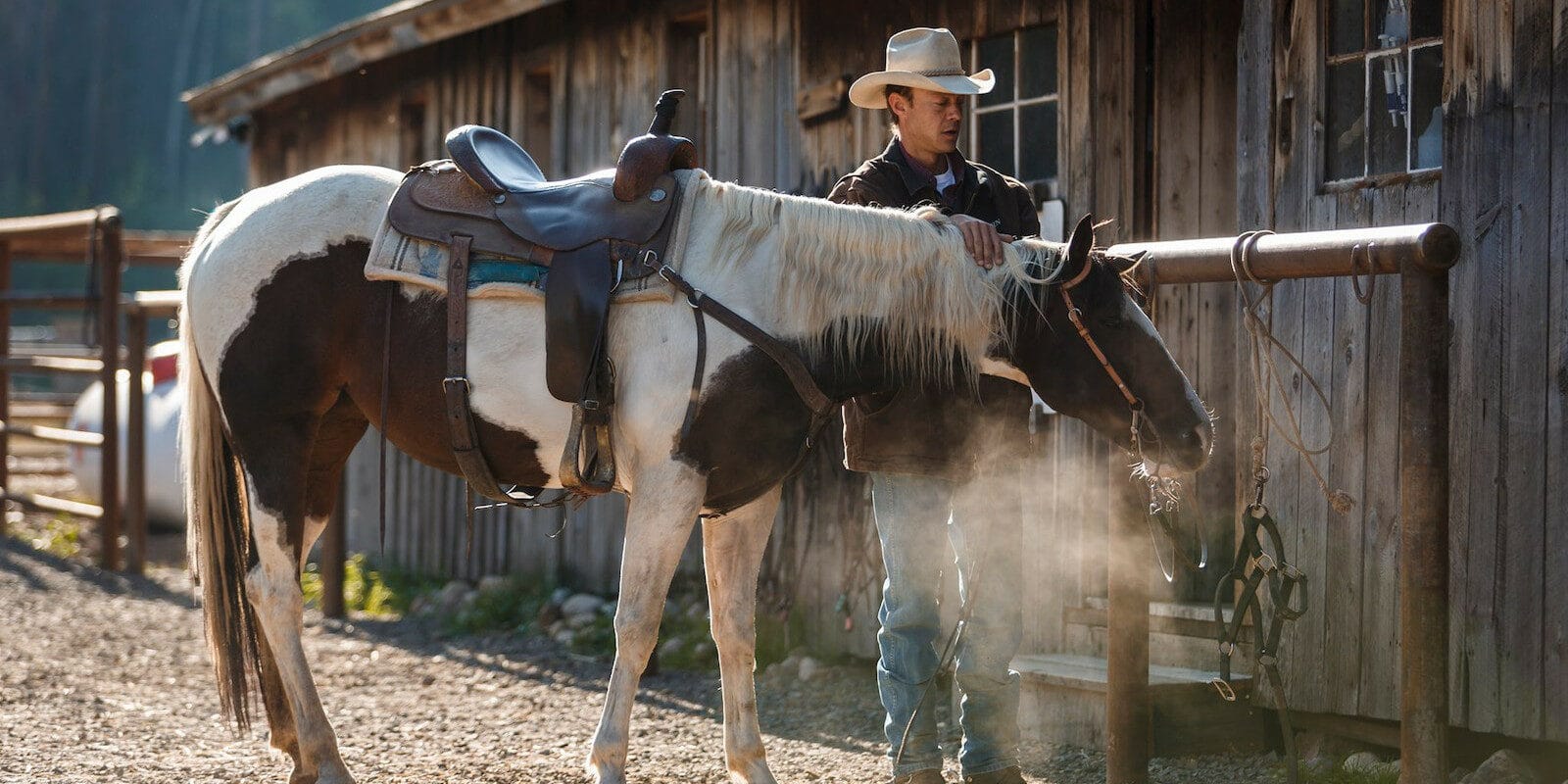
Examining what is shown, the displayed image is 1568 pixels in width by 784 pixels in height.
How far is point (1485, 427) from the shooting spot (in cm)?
379

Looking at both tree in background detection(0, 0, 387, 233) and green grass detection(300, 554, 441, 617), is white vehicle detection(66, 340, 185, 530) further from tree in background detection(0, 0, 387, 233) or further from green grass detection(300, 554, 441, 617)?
tree in background detection(0, 0, 387, 233)

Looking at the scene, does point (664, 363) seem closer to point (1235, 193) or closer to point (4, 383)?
point (1235, 193)

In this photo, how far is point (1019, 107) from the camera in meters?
5.47

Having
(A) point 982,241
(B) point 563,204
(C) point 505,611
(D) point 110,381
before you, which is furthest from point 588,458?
(D) point 110,381

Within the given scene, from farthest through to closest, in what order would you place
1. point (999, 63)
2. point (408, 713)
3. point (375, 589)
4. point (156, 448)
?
point (156, 448), point (375, 589), point (999, 63), point (408, 713)

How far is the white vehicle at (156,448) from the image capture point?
448 inches

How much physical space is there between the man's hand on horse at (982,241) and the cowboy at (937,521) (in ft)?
0.49

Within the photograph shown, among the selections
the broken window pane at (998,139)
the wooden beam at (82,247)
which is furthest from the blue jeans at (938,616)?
the wooden beam at (82,247)

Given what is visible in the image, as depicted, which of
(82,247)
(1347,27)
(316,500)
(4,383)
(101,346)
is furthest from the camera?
(82,247)

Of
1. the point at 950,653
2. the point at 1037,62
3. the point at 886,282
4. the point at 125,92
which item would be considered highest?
the point at 125,92

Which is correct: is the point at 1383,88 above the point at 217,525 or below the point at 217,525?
above

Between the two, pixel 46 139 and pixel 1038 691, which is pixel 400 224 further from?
pixel 46 139

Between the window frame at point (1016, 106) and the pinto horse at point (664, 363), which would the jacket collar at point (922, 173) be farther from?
the window frame at point (1016, 106)

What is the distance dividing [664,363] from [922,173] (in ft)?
3.15
